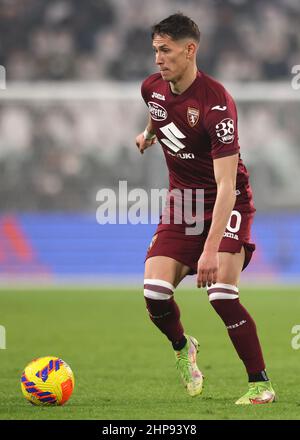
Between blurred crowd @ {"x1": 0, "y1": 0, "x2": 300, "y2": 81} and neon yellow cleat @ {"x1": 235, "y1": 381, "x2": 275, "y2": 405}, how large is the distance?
13.4m

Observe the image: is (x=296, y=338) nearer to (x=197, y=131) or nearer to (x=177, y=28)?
(x=197, y=131)

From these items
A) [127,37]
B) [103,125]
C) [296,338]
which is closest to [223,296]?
[296,338]

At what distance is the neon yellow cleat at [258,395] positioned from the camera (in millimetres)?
6078

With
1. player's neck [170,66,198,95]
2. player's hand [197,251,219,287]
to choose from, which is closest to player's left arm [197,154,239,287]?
player's hand [197,251,219,287]

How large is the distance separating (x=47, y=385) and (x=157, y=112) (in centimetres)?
182

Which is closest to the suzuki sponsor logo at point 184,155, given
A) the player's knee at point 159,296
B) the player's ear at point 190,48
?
the player's ear at point 190,48

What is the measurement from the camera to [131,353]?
9.20 m

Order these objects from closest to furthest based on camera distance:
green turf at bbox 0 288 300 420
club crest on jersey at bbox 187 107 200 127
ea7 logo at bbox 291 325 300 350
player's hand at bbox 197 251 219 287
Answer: player's hand at bbox 197 251 219 287 < green turf at bbox 0 288 300 420 < club crest on jersey at bbox 187 107 200 127 < ea7 logo at bbox 291 325 300 350

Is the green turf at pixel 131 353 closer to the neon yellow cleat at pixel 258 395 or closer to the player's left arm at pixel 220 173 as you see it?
the neon yellow cleat at pixel 258 395

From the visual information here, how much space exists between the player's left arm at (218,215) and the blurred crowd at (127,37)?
1335 centimetres

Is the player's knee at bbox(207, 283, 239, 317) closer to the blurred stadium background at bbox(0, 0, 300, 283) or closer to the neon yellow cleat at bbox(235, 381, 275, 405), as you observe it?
the neon yellow cleat at bbox(235, 381, 275, 405)

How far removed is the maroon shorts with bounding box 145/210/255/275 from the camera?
246 inches

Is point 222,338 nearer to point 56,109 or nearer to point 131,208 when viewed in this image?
point 131,208
